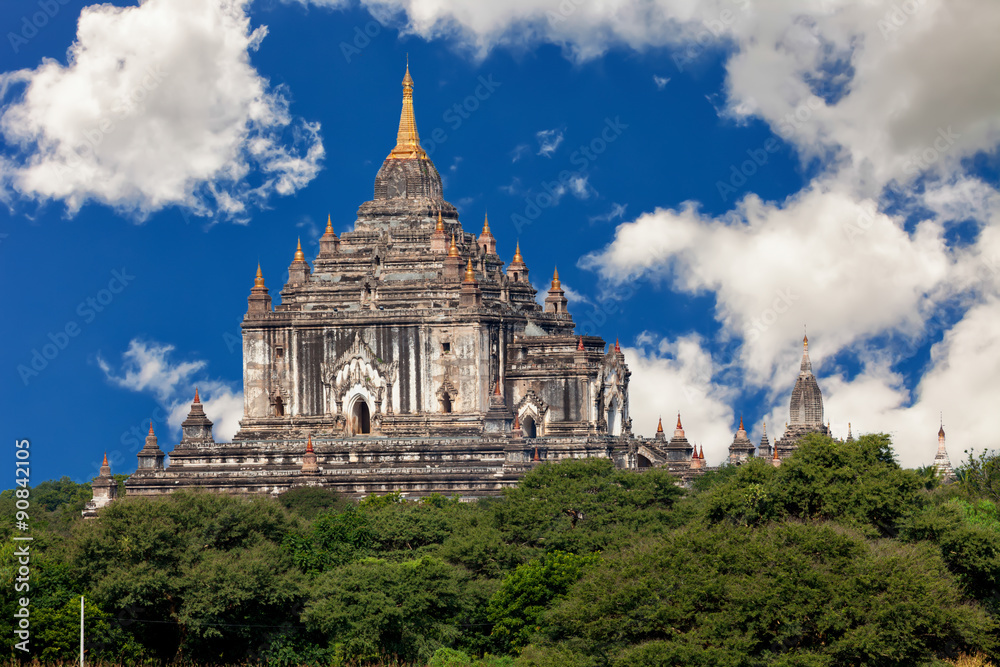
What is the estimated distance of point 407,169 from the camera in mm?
98250

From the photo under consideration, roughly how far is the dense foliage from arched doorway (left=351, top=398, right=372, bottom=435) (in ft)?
58.1

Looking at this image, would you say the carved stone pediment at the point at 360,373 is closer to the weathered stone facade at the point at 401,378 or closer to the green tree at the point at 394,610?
the weathered stone facade at the point at 401,378

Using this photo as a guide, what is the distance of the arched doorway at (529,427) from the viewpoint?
307 ft

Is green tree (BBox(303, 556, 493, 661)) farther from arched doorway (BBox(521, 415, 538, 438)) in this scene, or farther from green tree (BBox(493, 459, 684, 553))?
arched doorway (BBox(521, 415, 538, 438))

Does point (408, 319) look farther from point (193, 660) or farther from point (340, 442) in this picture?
point (193, 660)

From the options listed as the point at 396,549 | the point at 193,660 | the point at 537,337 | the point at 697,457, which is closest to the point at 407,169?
the point at 537,337

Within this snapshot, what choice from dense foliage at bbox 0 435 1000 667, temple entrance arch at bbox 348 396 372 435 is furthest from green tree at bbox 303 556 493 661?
temple entrance arch at bbox 348 396 372 435

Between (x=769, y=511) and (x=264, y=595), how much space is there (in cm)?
1524

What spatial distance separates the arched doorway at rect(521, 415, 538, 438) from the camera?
9369 centimetres

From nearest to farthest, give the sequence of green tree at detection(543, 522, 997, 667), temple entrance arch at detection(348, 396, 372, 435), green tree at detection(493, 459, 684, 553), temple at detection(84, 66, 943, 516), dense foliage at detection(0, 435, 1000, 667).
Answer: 1. green tree at detection(543, 522, 997, 667)
2. dense foliage at detection(0, 435, 1000, 667)
3. green tree at detection(493, 459, 684, 553)
4. temple at detection(84, 66, 943, 516)
5. temple entrance arch at detection(348, 396, 372, 435)

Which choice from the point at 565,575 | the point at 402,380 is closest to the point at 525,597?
the point at 565,575

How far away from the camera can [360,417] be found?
9262 centimetres

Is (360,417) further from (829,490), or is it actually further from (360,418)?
(829,490)

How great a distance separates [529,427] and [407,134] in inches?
623
